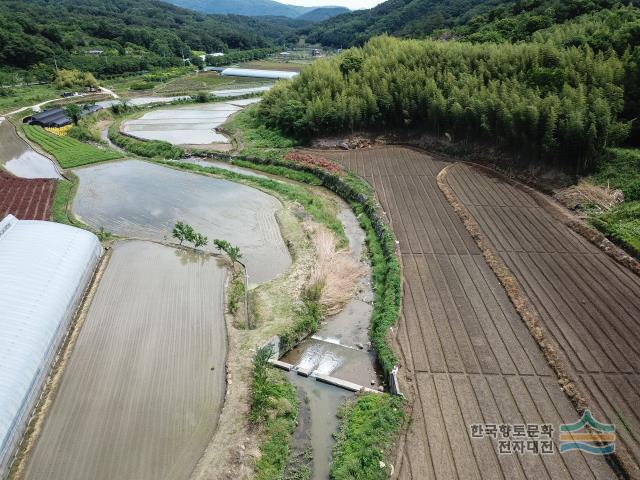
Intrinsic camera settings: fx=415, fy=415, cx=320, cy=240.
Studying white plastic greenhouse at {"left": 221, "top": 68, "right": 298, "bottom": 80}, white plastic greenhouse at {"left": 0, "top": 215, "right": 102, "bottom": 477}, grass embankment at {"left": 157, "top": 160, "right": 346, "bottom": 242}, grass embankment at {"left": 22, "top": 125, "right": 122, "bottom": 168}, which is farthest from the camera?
white plastic greenhouse at {"left": 221, "top": 68, "right": 298, "bottom": 80}

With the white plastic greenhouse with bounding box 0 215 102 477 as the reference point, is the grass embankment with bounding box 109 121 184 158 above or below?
below

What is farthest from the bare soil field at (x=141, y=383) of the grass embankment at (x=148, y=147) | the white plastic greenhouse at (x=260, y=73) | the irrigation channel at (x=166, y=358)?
the white plastic greenhouse at (x=260, y=73)

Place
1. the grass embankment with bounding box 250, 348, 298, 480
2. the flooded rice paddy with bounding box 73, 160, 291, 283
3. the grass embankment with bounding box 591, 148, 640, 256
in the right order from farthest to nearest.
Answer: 1. the flooded rice paddy with bounding box 73, 160, 291, 283
2. the grass embankment with bounding box 591, 148, 640, 256
3. the grass embankment with bounding box 250, 348, 298, 480

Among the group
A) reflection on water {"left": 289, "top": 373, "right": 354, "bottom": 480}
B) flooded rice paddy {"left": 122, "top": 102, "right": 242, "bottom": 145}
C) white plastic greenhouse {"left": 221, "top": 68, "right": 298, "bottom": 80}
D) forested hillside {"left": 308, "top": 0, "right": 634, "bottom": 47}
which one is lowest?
white plastic greenhouse {"left": 221, "top": 68, "right": 298, "bottom": 80}

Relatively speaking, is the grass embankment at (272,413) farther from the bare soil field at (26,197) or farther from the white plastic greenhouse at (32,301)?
the bare soil field at (26,197)

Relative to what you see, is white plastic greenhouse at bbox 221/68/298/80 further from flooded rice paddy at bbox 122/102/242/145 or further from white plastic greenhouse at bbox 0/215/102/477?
white plastic greenhouse at bbox 0/215/102/477

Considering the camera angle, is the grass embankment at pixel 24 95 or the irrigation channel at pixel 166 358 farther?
the grass embankment at pixel 24 95

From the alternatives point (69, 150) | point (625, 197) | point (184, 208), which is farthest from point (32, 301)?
point (69, 150)

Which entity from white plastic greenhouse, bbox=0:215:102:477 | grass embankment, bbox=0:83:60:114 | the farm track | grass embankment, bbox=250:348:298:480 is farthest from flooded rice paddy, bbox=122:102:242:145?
grass embankment, bbox=250:348:298:480
